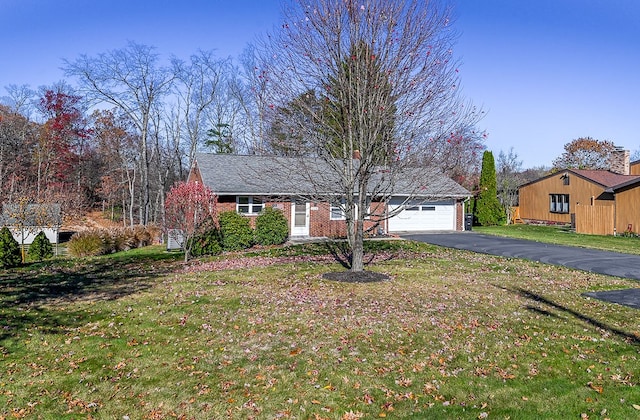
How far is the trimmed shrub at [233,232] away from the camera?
17.5 metres

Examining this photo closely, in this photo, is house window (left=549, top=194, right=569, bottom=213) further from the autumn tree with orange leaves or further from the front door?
the autumn tree with orange leaves

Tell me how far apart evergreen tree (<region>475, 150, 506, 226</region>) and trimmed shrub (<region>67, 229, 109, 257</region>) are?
24534 millimetres

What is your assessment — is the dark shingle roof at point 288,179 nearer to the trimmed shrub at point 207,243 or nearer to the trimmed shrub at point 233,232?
the trimmed shrub at point 233,232

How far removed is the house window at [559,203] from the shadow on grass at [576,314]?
79.6 feet

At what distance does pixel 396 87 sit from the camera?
971 cm

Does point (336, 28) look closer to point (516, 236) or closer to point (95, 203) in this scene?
point (516, 236)

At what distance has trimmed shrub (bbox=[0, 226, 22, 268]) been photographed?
1378 centimetres

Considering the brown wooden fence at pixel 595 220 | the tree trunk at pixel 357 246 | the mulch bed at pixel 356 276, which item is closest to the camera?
the mulch bed at pixel 356 276

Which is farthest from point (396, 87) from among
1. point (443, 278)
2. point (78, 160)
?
point (78, 160)

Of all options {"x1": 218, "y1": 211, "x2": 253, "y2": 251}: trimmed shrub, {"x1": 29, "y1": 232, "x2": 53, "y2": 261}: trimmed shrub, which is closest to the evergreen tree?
{"x1": 218, "y1": 211, "x2": 253, "y2": 251}: trimmed shrub

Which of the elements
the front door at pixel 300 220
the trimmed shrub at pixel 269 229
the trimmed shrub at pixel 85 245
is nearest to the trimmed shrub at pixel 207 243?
the trimmed shrub at pixel 269 229

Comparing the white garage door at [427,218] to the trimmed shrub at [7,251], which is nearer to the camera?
the trimmed shrub at [7,251]

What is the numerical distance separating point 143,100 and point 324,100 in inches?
1022

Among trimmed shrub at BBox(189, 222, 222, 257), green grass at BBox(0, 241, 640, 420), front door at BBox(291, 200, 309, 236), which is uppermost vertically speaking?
front door at BBox(291, 200, 309, 236)
